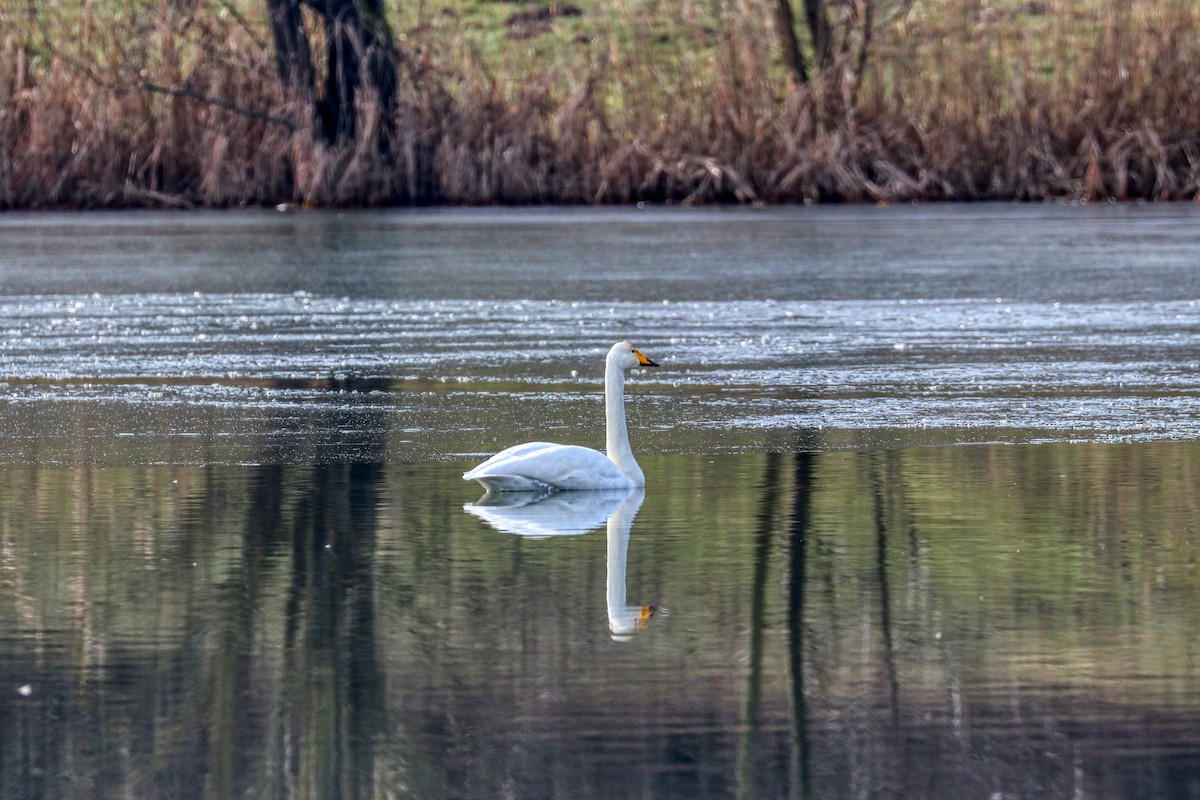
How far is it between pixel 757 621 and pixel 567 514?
1.74m

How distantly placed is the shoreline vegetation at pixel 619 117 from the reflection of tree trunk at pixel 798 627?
16.4 m

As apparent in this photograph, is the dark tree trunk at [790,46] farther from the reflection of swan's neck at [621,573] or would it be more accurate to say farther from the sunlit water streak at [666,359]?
the reflection of swan's neck at [621,573]

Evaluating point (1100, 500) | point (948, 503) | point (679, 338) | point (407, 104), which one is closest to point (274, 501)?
point (948, 503)

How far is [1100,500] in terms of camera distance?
6547 mm

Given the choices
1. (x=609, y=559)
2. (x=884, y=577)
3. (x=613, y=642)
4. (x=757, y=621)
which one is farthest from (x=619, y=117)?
(x=613, y=642)

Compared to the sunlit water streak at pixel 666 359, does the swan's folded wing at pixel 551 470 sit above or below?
above

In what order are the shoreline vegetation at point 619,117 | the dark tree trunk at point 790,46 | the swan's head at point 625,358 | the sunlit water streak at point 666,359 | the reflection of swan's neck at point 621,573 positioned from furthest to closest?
the dark tree trunk at point 790,46, the shoreline vegetation at point 619,117, the sunlit water streak at point 666,359, the swan's head at point 625,358, the reflection of swan's neck at point 621,573

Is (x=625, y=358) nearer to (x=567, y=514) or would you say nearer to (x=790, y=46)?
(x=567, y=514)

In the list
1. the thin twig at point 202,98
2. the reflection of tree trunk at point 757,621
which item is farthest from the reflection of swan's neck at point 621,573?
the thin twig at point 202,98

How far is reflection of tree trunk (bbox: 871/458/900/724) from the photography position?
4316 mm

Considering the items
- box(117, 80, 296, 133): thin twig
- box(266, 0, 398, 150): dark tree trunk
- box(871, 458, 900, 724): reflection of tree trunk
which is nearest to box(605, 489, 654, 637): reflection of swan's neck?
box(871, 458, 900, 724): reflection of tree trunk

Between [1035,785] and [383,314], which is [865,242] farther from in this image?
[1035,785]

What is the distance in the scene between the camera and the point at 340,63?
80.5 feet

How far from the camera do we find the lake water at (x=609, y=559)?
3.94m
